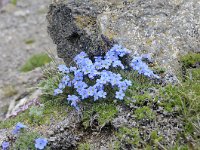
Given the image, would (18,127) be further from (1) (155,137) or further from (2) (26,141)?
(1) (155,137)

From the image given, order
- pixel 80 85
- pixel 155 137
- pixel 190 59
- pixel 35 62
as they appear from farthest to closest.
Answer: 1. pixel 35 62
2. pixel 190 59
3. pixel 80 85
4. pixel 155 137

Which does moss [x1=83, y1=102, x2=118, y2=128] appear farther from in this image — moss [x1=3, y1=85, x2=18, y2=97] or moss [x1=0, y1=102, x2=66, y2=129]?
moss [x1=3, y1=85, x2=18, y2=97]

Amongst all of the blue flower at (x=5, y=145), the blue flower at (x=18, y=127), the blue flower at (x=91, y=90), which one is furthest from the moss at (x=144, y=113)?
the blue flower at (x=5, y=145)

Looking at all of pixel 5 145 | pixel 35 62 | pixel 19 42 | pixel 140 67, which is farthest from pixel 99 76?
pixel 19 42

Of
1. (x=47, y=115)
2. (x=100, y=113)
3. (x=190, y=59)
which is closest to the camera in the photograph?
(x=100, y=113)

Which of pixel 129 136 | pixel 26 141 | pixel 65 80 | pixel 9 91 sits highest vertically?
pixel 65 80

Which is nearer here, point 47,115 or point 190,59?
point 47,115

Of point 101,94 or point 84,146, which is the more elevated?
point 101,94
